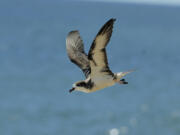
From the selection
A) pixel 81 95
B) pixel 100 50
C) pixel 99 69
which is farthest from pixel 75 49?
pixel 81 95

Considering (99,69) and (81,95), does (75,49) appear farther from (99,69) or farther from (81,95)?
(81,95)

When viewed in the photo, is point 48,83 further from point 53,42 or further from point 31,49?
point 53,42

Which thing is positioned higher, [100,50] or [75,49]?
[75,49]

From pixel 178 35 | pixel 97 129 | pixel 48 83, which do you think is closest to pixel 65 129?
pixel 97 129

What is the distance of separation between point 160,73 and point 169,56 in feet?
18.2

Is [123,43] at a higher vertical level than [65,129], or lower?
higher

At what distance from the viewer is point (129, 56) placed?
4431 cm

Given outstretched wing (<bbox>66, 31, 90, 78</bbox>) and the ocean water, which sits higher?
the ocean water

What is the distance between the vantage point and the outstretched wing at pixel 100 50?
7.82 m

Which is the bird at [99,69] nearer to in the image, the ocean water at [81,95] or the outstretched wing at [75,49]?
the outstretched wing at [75,49]

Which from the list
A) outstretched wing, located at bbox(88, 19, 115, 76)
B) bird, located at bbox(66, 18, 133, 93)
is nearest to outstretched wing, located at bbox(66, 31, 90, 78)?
bird, located at bbox(66, 18, 133, 93)

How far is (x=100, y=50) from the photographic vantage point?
26.4 ft

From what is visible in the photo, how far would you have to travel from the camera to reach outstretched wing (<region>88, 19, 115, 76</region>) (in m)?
7.82

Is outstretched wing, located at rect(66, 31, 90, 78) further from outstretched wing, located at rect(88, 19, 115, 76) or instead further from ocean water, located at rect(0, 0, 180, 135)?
ocean water, located at rect(0, 0, 180, 135)
